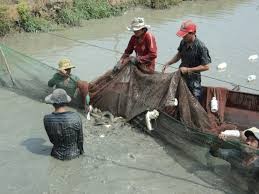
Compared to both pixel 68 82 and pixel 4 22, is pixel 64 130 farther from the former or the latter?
pixel 4 22

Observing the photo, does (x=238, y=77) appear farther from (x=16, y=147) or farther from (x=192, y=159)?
(x=16, y=147)

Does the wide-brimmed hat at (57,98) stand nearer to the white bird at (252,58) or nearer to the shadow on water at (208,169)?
the shadow on water at (208,169)

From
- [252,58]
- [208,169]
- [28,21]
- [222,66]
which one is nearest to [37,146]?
[208,169]

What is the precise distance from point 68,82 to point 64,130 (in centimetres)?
219

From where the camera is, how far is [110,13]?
17.7 metres

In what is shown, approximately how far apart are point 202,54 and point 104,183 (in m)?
2.45

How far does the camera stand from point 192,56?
669 cm

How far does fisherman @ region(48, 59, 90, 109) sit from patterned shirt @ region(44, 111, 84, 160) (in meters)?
1.73

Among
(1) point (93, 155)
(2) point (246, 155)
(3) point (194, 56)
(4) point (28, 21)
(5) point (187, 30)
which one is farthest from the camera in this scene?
(4) point (28, 21)

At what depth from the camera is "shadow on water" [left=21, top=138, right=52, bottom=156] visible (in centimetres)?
658

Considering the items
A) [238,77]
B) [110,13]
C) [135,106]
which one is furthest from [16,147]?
[110,13]

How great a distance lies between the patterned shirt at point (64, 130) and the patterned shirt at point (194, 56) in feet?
6.68

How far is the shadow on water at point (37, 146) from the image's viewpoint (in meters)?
6.58

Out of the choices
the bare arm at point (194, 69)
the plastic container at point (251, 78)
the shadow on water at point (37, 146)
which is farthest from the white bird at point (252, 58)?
the shadow on water at point (37, 146)
